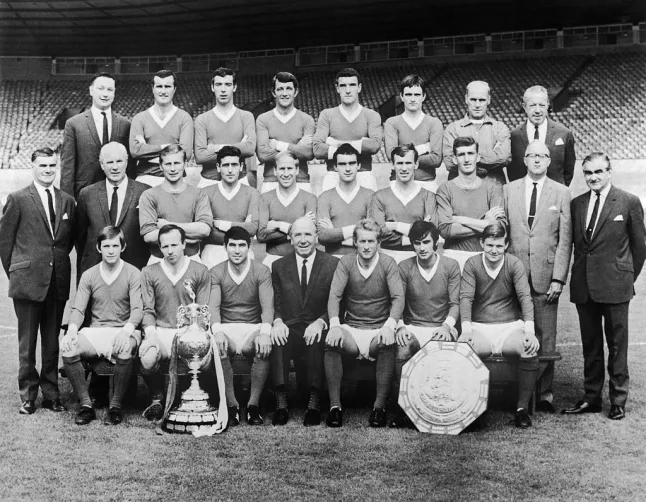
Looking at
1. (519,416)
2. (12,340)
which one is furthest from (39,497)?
(12,340)

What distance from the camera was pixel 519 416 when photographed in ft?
14.3

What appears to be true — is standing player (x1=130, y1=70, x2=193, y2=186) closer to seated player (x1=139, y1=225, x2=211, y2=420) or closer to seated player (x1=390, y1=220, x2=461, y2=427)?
seated player (x1=139, y1=225, x2=211, y2=420)

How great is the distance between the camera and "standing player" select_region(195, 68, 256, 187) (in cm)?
535

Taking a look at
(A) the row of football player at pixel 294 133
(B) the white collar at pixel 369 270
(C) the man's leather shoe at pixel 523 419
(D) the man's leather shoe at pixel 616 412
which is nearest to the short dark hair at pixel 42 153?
(A) the row of football player at pixel 294 133

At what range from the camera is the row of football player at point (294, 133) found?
5.10 meters

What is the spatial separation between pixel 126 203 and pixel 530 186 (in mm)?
2603

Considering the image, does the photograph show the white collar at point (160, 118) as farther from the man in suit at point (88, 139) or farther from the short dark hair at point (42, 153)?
the short dark hair at point (42, 153)

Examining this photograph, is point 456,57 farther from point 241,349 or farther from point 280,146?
point 241,349

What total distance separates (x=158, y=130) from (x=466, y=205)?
2196mm

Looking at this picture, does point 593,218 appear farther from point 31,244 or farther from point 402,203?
point 31,244

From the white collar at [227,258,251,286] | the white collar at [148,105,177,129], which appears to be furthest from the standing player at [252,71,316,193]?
the white collar at [227,258,251,286]

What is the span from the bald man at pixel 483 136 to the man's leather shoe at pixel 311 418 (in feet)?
6.46

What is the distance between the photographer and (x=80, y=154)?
203 inches

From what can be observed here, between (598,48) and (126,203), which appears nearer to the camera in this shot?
(126,203)
